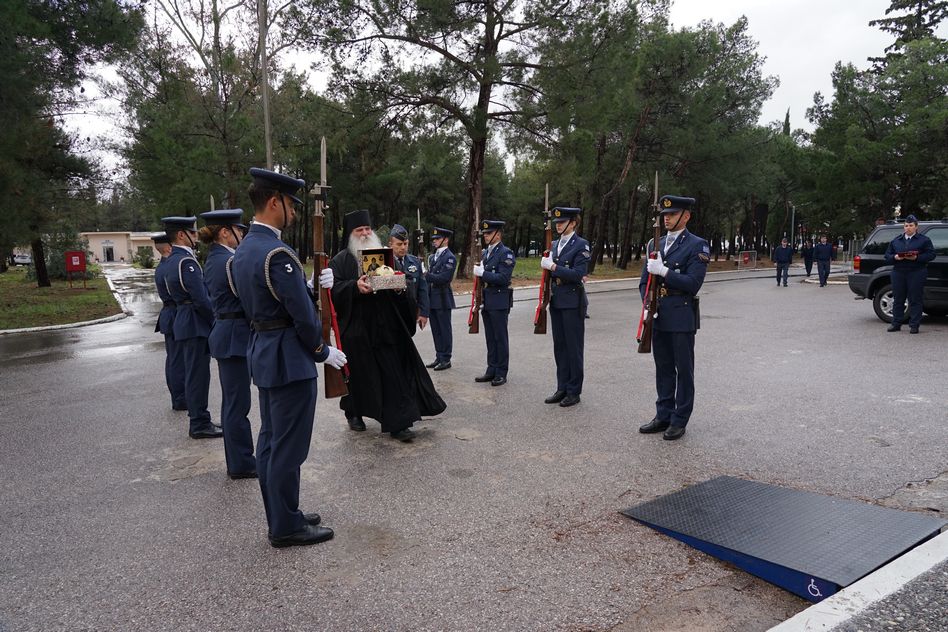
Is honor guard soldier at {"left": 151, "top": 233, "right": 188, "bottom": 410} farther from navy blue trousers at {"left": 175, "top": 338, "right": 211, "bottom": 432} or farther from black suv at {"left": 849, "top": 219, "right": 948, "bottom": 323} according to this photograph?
black suv at {"left": 849, "top": 219, "right": 948, "bottom": 323}

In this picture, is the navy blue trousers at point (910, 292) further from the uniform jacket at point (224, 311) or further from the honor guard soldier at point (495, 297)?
the uniform jacket at point (224, 311)

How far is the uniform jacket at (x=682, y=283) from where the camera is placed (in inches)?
206

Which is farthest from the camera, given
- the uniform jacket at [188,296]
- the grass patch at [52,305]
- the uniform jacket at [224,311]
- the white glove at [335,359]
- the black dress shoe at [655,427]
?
the grass patch at [52,305]

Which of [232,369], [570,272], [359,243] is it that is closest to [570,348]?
[570,272]

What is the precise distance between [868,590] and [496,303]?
534 cm

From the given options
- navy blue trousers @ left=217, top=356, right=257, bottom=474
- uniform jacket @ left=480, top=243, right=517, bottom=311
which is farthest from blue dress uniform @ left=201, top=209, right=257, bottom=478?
uniform jacket @ left=480, top=243, right=517, bottom=311

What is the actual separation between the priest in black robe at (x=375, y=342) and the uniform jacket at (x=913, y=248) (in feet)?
30.2

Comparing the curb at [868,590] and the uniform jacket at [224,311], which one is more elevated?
the uniform jacket at [224,311]

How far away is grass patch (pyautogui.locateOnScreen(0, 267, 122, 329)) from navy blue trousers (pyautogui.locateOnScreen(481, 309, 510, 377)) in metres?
12.3

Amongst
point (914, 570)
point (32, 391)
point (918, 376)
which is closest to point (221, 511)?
point (914, 570)

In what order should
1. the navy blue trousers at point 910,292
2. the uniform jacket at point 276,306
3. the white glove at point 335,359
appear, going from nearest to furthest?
the uniform jacket at point 276,306
the white glove at point 335,359
the navy blue trousers at point 910,292

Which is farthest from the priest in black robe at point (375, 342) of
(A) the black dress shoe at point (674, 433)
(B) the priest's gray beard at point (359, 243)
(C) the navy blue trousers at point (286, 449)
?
(A) the black dress shoe at point (674, 433)

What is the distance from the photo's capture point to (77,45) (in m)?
13.8

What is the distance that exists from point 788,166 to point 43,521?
49068 millimetres
